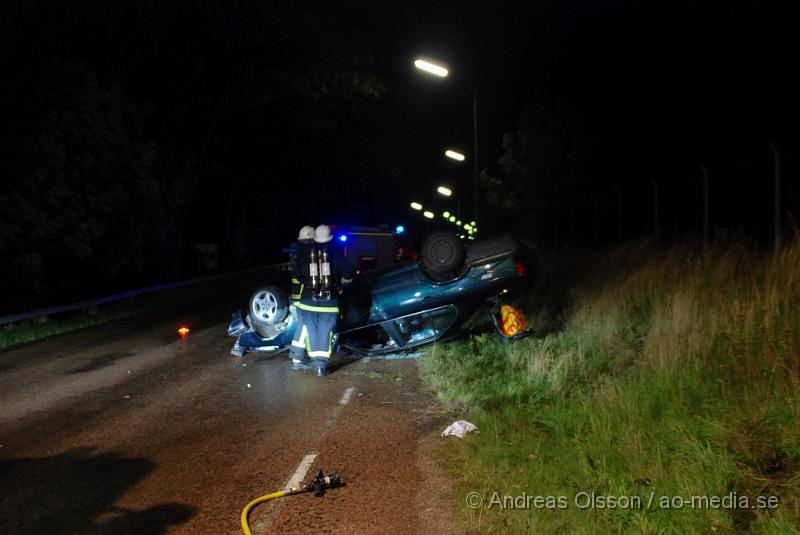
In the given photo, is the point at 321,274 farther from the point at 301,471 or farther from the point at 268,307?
the point at 301,471

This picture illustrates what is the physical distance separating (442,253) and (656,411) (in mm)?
4612

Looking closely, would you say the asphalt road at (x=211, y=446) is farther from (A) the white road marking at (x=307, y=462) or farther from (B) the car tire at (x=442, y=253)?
(B) the car tire at (x=442, y=253)

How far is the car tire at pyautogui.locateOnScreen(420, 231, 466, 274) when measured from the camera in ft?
32.7

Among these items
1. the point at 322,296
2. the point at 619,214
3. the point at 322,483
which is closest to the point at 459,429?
the point at 322,483

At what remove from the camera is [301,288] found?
10.4m

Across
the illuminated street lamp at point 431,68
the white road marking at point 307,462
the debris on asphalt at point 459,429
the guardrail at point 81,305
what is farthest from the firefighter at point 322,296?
the illuminated street lamp at point 431,68

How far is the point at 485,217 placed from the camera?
35.6 meters

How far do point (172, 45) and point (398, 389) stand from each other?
19.3 metres

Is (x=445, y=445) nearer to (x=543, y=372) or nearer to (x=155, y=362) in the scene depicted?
(x=543, y=372)

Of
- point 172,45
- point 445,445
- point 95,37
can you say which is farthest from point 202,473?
point 172,45

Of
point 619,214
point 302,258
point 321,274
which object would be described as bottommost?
point 321,274

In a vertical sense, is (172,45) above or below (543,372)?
above

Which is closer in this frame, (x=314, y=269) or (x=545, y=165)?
(x=314, y=269)

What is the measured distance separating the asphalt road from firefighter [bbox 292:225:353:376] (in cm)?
43
